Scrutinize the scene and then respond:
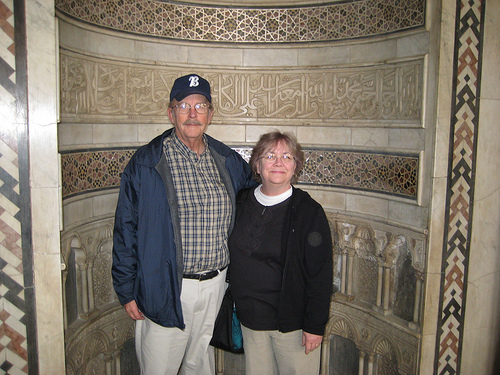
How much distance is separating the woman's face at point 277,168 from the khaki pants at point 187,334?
55 centimetres

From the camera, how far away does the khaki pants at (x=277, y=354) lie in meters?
1.96

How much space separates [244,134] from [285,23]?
2.88ft

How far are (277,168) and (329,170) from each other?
1.28m

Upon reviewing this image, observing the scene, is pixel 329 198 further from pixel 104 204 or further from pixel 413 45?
pixel 104 204

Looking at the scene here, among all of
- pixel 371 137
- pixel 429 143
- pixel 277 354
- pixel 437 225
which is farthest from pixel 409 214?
pixel 277 354

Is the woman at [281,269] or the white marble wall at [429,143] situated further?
the white marble wall at [429,143]

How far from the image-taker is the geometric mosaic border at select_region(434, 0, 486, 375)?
2.37m

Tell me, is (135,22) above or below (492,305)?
above

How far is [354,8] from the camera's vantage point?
9.69 feet

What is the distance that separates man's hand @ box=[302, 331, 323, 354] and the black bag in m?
0.38

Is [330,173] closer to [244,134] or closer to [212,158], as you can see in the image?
[244,134]

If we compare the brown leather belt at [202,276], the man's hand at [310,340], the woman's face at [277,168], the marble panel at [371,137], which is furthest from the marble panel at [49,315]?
the marble panel at [371,137]

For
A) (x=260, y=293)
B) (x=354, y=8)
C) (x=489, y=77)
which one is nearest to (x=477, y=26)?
(x=489, y=77)

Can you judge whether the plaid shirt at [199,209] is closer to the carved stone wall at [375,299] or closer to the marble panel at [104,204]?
the marble panel at [104,204]
